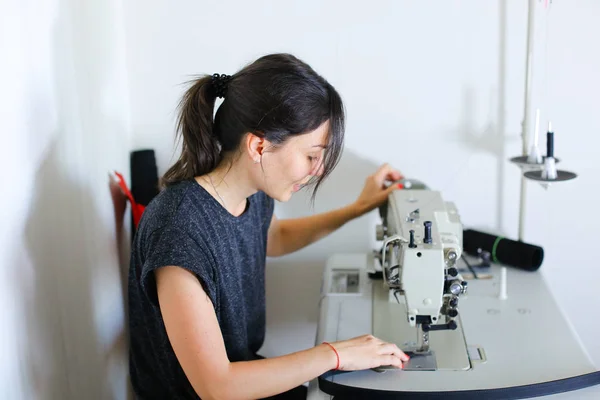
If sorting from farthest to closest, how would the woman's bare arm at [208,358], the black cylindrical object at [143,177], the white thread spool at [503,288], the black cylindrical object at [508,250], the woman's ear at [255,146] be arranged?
1. the black cylindrical object at [143,177]
2. the black cylindrical object at [508,250]
3. the white thread spool at [503,288]
4. the woman's ear at [255,146]
5. the woman's bare arm at [208,358]

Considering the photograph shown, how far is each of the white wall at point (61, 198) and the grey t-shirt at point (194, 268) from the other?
0.62 ft

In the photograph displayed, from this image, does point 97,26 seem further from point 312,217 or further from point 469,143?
point 469,143

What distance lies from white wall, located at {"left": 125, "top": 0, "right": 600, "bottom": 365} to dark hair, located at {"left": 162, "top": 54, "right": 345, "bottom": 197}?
1.89 ft

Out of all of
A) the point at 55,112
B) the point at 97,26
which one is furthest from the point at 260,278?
the point at 97,26

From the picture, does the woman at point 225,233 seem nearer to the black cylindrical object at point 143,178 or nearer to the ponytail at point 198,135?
the ponytail at point 198,135

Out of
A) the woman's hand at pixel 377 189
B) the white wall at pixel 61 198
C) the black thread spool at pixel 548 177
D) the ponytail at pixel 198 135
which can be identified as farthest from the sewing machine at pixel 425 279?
the white wall at pixel 61 198

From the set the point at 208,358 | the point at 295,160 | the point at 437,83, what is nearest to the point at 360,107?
the point at 437,83

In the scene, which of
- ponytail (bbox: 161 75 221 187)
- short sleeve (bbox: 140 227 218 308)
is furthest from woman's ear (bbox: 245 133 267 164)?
short sleeve (bbox: 140 227 218 308)

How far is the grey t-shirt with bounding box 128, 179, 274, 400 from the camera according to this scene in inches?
57.6

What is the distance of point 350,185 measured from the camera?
2.21 m

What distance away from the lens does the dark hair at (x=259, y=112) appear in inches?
58.0

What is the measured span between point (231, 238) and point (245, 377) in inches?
13.9

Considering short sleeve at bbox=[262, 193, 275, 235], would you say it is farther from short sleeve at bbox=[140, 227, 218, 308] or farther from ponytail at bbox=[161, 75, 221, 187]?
short sleeve at bbox=[140, 227, 218, 308]

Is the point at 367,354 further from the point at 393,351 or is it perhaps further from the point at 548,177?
the point at 548,177
